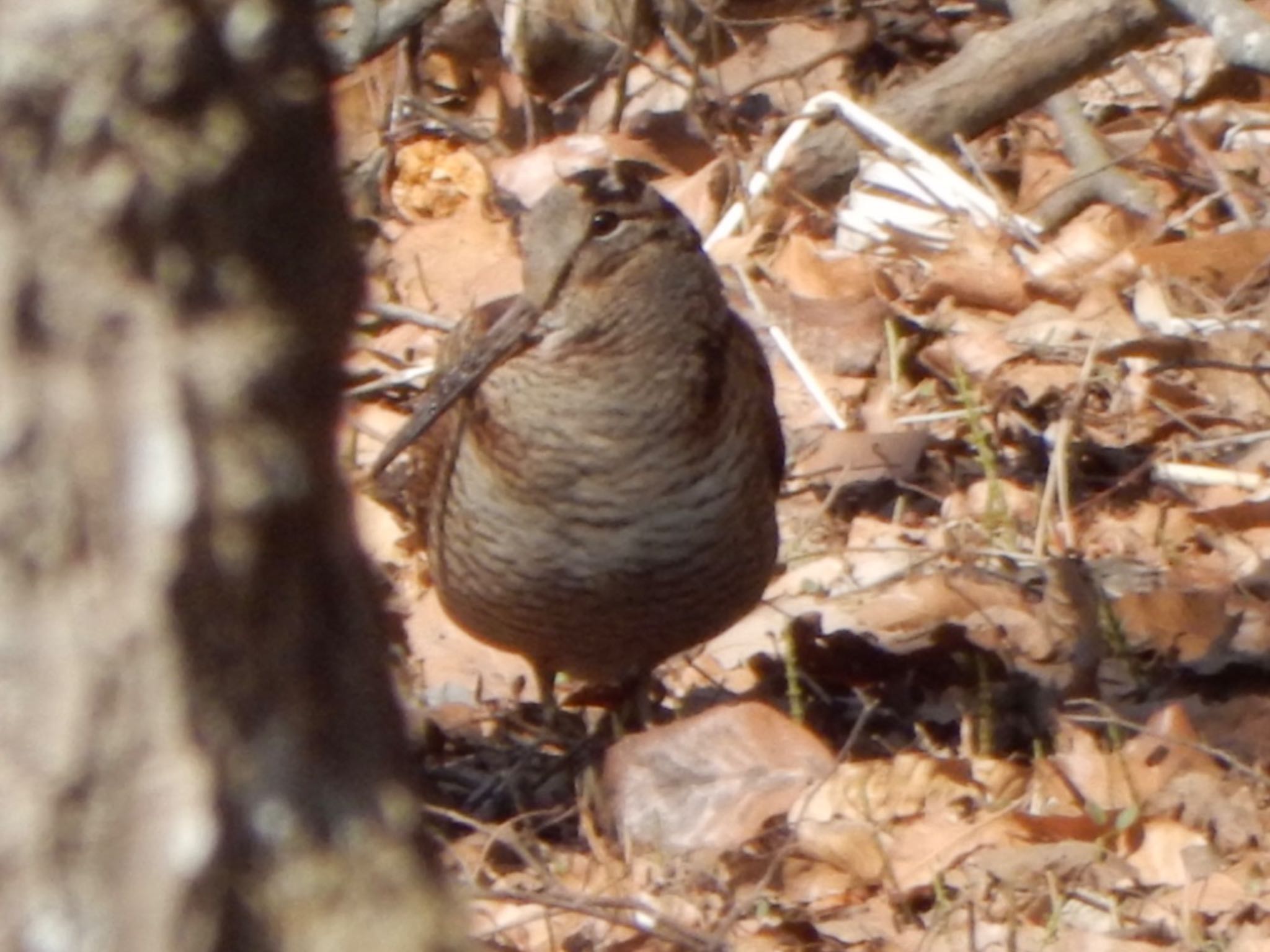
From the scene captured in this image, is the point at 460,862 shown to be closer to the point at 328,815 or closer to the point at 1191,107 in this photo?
the point at 328,815

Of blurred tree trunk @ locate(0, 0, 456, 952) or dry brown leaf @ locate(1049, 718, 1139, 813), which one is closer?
blurred tree trunk @ locate(0, 0, 456, 952)

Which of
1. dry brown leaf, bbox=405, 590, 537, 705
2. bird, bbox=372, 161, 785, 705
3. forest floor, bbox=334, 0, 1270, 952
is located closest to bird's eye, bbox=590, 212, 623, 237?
bird, bbox=372, 161, 785, 705

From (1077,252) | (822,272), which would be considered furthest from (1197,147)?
(822,272)

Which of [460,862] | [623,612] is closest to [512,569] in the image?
[623,612]

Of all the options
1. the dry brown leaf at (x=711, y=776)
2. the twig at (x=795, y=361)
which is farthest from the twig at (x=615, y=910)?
the twig at (x=795, y=361)

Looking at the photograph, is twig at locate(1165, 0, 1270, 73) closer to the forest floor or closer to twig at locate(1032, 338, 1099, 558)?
Result: the forest floor

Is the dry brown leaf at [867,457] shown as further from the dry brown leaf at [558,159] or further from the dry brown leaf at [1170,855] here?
the dry brown leaf at [1170,855]
